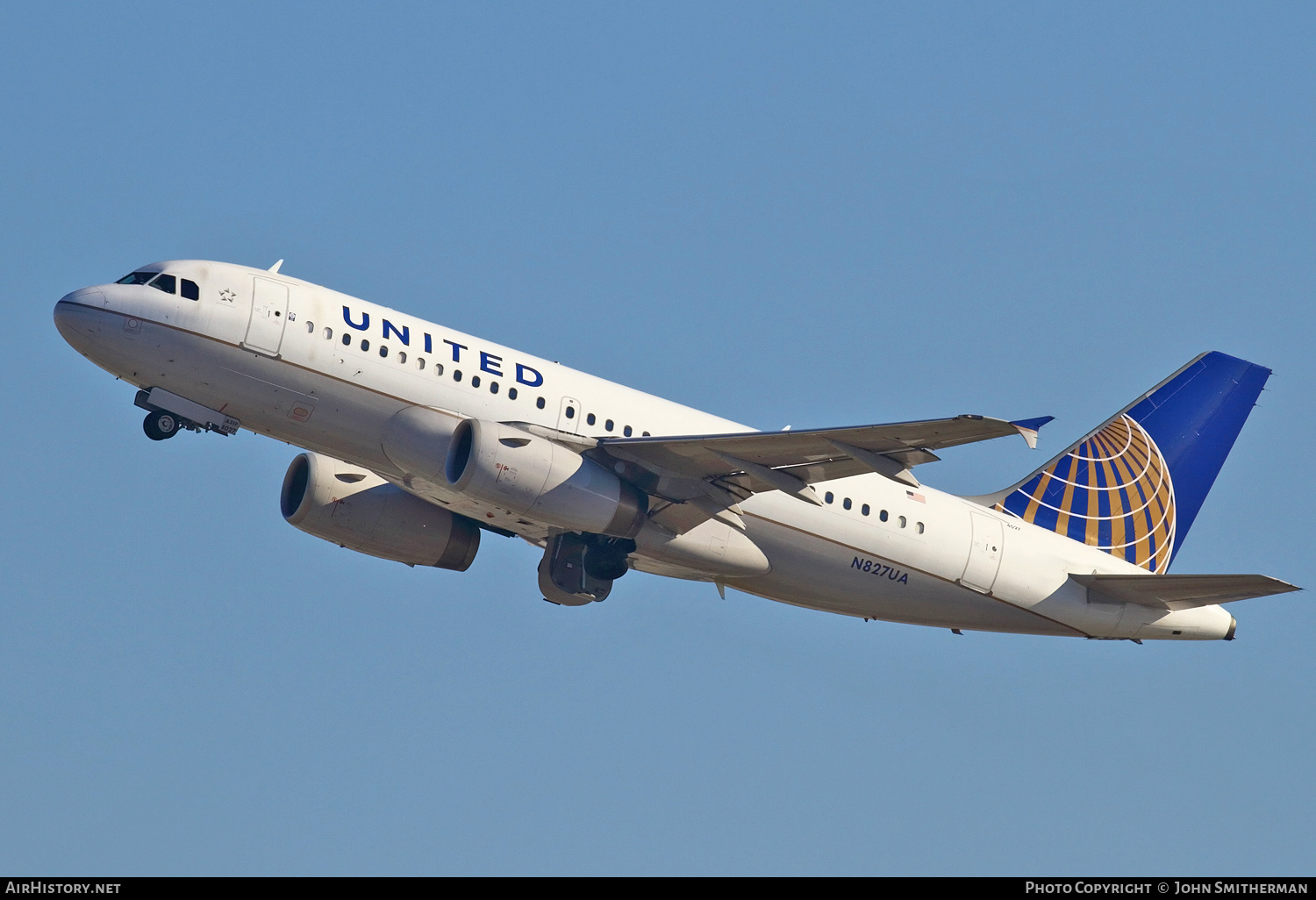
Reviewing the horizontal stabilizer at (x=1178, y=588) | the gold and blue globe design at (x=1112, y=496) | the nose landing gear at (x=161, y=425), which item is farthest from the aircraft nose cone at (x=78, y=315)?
the horizontal stabilizer at (x=1178, y=588)

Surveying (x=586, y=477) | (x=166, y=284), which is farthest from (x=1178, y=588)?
(x=166, y=284)

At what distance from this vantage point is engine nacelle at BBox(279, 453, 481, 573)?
3597 centimetres

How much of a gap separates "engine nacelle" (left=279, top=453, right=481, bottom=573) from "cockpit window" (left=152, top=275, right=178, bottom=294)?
601 cm

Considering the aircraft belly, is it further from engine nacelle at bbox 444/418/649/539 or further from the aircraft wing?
engine nacelle at bbox 444/418/649/539

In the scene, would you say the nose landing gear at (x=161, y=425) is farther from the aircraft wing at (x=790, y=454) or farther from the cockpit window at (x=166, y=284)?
the aircraft wing at (x=790, y=454)

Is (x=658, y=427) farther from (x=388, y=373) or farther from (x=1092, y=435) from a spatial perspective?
(x=1092, y=435)

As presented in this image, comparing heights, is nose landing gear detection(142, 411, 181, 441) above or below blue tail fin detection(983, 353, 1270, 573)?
below

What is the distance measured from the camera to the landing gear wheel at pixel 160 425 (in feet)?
103

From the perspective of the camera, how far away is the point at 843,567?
113 feet

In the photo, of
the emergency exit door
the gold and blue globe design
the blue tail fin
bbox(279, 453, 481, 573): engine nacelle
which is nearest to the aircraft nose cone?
bbox(279, 453, 481, 573): engine nacelle

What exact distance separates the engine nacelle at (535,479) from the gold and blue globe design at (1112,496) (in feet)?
36.4

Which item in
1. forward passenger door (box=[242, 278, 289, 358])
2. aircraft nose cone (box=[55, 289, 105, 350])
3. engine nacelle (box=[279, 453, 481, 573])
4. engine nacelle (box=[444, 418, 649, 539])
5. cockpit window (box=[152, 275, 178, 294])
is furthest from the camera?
engine nacelle (box=[279, 453, 481, 573])

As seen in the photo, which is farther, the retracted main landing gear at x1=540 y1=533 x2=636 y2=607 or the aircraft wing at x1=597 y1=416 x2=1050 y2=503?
the retracted main landing gear at x1=540 y1=533 x2=636 y2=607
